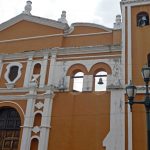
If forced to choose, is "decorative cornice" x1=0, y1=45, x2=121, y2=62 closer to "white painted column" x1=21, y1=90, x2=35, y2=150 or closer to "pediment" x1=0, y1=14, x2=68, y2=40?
"pediment" x1=0, y1=14, x2=68, y2=40

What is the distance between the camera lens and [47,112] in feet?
45.7

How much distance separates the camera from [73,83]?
14.7 m

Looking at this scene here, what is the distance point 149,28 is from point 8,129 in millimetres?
8525

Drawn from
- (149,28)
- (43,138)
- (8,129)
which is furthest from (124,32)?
(8,129)

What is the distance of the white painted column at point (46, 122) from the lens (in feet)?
43.8

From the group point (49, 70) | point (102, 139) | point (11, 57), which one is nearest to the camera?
point (102, 139)

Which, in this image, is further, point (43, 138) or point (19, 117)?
point (19, 117)

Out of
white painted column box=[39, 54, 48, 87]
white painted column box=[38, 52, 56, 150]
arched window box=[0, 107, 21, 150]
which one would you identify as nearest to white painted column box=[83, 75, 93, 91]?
white painted column box=[38, 52, 56, 150]

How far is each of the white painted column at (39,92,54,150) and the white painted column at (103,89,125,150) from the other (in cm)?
274

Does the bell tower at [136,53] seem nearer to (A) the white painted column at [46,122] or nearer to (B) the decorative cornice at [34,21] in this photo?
(B) the decorative cornice at [34,21]

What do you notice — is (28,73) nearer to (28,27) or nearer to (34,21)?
(28,27)

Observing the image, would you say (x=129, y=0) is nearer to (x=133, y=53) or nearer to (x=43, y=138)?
(x=133, y=53)

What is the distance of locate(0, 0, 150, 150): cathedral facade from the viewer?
12.9m

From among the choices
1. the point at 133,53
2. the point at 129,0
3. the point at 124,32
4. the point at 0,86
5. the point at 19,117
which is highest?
the point at 129,0
